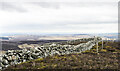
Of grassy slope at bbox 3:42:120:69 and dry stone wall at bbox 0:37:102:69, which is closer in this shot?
grassy slope at bbox 3:42:120:69

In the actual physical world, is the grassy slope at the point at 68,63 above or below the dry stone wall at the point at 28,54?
below

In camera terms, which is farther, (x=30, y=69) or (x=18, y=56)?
(x=18, y=56)

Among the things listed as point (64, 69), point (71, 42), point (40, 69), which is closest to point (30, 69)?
point (40, 69)

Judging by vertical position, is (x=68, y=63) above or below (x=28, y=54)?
below

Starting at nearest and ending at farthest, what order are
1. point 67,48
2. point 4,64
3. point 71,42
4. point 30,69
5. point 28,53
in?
1. point 30,69
2. point 4,64
3. point 28,53
4. point 67,48
5. point 71,42

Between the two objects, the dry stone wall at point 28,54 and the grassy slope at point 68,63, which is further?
the dry stone wall at point 28,54

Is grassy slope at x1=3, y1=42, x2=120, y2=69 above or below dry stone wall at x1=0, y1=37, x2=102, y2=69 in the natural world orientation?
below

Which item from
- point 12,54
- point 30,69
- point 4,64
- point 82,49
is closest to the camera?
point 30,69

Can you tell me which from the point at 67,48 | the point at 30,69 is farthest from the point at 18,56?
the point at 67,48

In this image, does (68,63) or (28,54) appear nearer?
(68,63)

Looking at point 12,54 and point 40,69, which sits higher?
point 12,54

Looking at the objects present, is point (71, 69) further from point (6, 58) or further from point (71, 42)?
point (71, 42)
